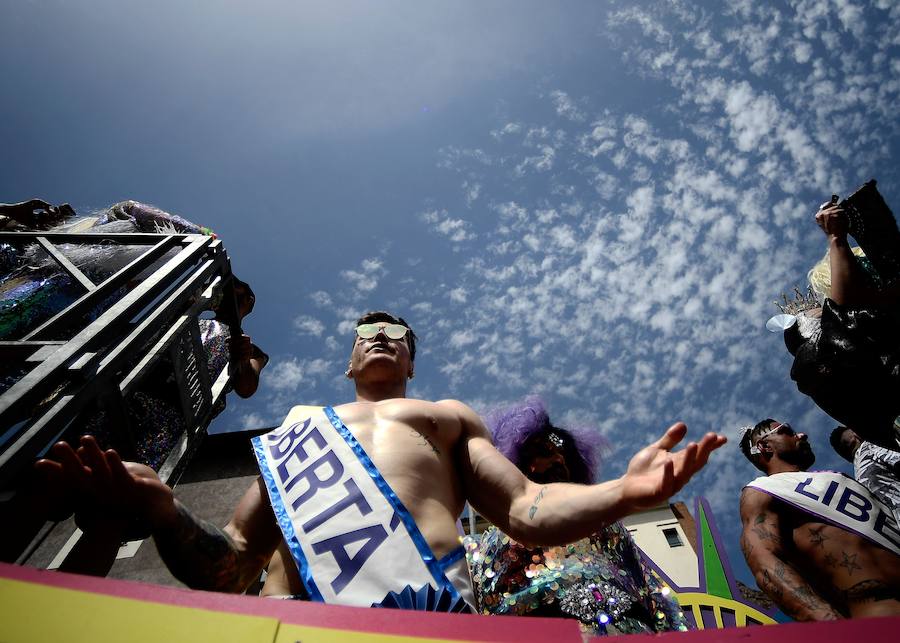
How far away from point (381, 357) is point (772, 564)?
2.61 meters

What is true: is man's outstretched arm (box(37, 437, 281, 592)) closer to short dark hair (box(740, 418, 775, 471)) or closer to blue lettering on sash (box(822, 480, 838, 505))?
blue lettering on sash (box(822, 480, 838, 505))

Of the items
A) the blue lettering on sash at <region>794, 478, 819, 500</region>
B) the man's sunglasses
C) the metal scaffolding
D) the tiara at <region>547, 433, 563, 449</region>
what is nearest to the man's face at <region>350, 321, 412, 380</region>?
the man's sunglasses

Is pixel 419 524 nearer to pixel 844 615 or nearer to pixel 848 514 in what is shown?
pixel 844 615

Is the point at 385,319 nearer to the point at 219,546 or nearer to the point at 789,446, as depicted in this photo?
the point at 219,546

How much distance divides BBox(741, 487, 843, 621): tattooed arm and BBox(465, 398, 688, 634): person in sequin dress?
1.85ft

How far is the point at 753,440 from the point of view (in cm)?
382

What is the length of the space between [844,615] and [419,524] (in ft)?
8.16

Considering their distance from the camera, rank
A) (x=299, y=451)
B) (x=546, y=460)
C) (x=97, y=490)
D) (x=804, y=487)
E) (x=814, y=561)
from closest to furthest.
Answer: (x=97, y=490), (x=299, y=451), (x=814, y=561), (x=804, y=487), (x=546, y=460)

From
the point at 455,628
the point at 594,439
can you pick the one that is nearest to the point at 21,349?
the point at 455,628

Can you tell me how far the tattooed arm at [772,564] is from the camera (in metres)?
2.31

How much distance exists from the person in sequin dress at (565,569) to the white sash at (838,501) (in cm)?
101

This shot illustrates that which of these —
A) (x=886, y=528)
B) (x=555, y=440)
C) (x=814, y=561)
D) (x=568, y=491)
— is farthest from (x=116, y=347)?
(x=886, y=528)

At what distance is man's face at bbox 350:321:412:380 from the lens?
292cm

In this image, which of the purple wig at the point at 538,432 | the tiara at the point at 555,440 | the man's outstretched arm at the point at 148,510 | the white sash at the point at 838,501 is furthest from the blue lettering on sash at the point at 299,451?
the white sash at the point at 838,501
